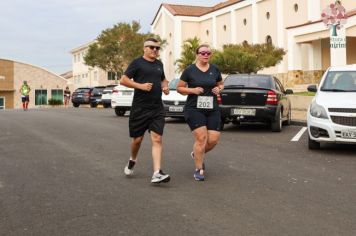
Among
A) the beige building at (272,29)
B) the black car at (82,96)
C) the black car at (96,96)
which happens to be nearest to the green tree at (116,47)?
the beige building at (272,29)

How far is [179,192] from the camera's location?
241 inches

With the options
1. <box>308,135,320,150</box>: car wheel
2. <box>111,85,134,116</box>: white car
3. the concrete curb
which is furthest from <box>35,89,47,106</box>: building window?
<box>308,135,320,150</box>: car wheel

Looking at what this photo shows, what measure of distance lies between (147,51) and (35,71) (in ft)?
221

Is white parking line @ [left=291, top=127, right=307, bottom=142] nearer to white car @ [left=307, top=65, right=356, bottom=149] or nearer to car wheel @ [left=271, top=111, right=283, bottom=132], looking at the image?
car wheel @ [left=271, top=111, right=283, bottom=132]

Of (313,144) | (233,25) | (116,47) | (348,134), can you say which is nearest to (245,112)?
(313,144)

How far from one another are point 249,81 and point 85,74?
69.9m

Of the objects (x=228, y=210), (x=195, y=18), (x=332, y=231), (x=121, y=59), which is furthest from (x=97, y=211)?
(x=195, y=18)

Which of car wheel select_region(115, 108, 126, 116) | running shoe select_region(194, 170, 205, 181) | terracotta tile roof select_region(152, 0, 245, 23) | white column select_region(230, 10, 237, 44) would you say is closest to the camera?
running shoe select_region(194, 170, 205, 181)

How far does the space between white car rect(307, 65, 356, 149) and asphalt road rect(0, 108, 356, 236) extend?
1.09 ft

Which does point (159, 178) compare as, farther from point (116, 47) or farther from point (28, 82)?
point (28, 82)

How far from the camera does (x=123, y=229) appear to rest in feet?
15.0

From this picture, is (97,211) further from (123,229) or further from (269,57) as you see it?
(269,57)

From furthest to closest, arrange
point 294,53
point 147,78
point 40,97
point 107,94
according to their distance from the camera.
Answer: point 40,97 < point 294,53 < point 107,94 < point 147,78

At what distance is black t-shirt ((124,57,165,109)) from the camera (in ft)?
21.9
